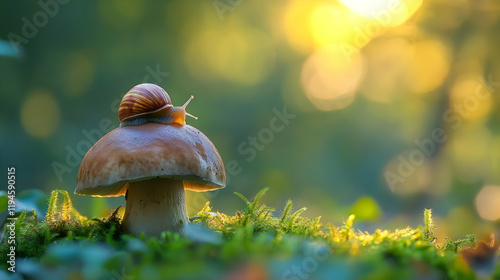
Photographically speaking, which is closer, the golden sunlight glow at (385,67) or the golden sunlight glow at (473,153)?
the golden sunlight glow at (473,153)

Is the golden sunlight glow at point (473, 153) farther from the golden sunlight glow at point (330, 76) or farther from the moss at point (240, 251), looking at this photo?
the moss at point (240, 251)

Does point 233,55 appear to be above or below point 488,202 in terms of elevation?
above

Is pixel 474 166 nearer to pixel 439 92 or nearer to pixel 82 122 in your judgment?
pixel 439 92

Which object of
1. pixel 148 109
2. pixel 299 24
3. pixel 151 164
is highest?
pixel 299 24

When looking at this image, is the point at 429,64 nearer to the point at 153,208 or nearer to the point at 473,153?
the point at 473,153

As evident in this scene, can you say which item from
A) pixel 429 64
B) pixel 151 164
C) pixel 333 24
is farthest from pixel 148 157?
pixel 333 24

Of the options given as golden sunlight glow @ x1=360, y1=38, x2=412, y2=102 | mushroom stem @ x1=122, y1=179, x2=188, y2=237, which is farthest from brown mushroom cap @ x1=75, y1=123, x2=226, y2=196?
golden sunlight glow @ x1=360, y1=38, x2=412, y2=102

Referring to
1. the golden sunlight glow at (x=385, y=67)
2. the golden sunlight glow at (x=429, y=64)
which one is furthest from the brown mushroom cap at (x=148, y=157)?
the golden sunlight glow at (x=385, y=67)
